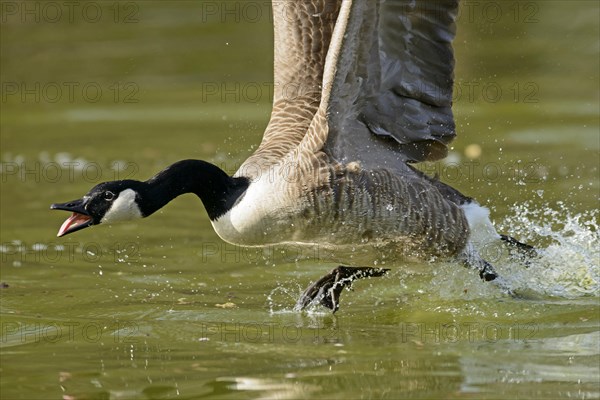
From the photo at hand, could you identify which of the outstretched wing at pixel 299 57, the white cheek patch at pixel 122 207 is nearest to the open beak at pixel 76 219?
the white cheek patch at pixel 122 207

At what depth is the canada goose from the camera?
24.8 feet

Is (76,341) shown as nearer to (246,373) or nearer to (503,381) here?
(246,373)

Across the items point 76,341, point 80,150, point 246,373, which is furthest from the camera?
point 80,150

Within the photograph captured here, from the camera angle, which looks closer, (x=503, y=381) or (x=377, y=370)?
(x=503, y=381)

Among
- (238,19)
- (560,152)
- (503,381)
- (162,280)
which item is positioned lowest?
(503,381)

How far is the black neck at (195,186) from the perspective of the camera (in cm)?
773

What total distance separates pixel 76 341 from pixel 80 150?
5.77 m

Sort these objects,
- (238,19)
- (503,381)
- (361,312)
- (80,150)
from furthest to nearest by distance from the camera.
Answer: (238,19) < (80,150) < (361,312) < (503,381)

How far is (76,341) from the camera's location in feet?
24.8

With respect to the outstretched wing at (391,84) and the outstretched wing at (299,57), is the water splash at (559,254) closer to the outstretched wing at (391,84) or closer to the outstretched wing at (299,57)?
the outstretched wing at (391,84)

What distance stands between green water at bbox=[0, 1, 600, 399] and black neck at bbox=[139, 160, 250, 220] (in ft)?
2.91

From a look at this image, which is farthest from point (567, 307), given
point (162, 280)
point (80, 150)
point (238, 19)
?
point (238, 19)

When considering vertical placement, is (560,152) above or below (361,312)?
above

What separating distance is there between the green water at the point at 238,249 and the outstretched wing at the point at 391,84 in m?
1.07
